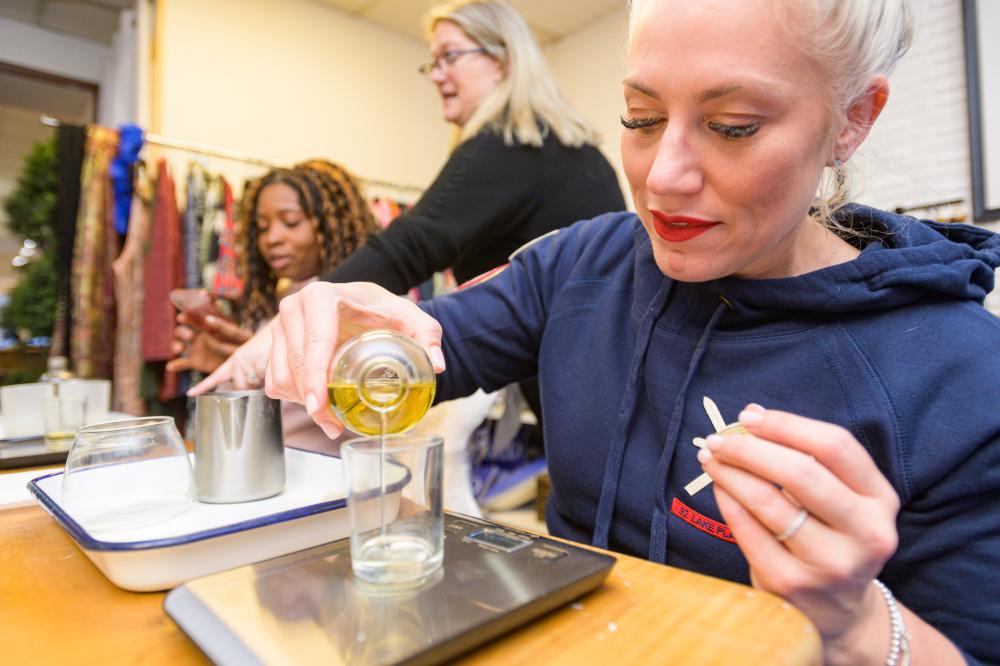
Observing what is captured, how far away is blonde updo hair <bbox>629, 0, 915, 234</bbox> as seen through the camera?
23.5 inches

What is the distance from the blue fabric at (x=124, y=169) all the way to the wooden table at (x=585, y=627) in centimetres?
257

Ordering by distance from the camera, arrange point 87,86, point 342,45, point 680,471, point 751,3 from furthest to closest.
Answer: point 87,86 → point 342,45 → point 680,471 → point 751,3

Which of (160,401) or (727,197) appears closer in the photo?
(727,197)

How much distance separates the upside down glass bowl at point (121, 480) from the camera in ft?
1.95

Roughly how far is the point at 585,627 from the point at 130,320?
8.84ft

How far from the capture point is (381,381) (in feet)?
1.78

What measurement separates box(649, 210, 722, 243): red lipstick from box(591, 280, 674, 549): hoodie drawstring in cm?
11

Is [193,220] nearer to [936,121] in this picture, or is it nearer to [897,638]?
[897,638]

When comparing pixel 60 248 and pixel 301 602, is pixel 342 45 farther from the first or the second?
pixel 301 602

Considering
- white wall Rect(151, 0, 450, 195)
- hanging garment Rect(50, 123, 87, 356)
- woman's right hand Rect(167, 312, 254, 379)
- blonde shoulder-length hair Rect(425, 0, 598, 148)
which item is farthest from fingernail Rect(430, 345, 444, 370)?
white wall Rect(151, 0, 450, 195)

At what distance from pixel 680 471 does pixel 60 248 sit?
283cm

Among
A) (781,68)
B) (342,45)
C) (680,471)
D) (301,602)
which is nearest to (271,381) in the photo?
(301,602)

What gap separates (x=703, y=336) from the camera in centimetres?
75

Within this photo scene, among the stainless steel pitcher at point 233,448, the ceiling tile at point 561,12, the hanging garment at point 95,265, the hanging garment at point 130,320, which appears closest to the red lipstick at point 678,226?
the stainless steel pitcher at point 233,448
